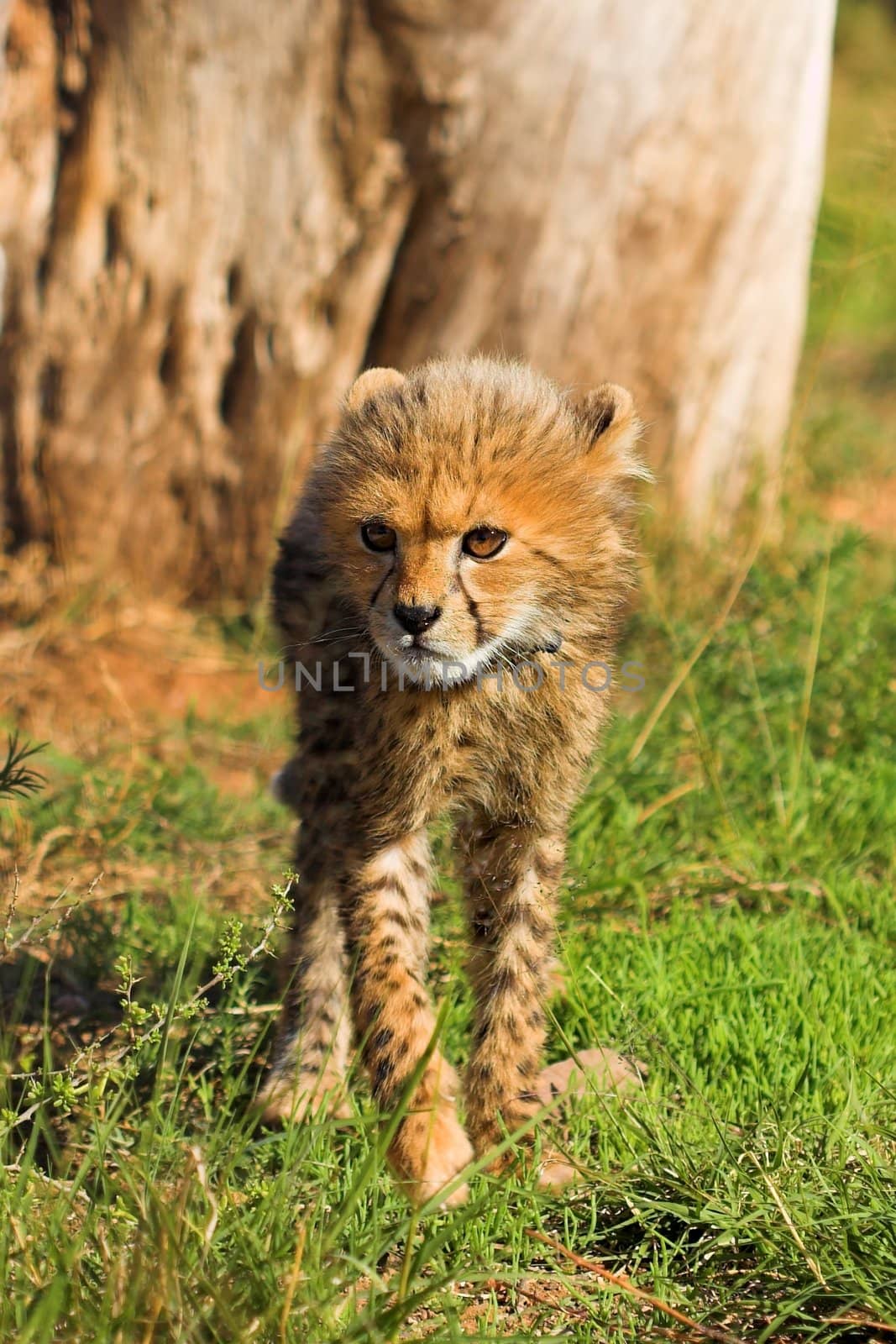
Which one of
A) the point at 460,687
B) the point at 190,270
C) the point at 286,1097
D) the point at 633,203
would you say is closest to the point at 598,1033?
the point at 286,1097

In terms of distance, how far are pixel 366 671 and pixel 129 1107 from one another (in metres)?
1.13

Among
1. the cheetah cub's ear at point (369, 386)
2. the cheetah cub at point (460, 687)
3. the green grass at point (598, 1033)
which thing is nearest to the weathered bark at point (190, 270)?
the green grass at point (598, 1033)

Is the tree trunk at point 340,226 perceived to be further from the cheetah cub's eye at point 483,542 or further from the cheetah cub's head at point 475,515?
the cheetah cub's eye at point 483,542

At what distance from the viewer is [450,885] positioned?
145 inches

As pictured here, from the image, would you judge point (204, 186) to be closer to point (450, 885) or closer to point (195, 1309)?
point (450, 885)

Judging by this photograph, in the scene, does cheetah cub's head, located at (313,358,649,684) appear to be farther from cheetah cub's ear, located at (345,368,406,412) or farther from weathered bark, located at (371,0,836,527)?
weathered bark, located at (371,0,836,527)

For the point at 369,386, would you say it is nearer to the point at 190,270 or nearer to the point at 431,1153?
the point at 431,1153

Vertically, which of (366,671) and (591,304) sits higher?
(591,304)

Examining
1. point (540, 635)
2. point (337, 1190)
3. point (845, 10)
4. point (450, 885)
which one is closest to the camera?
point (337, 1190)

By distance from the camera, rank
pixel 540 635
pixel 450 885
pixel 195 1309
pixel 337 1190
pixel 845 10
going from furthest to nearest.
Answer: pixel 845 10, pixel 450 885, pixel 540 635, pixel 337 1190, pixel 195 1309

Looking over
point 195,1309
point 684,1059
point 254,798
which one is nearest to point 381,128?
point 254,798

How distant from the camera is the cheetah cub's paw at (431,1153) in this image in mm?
2621

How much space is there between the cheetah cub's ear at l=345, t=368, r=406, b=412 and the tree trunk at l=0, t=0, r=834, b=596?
1.72 m

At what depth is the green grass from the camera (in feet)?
7.14
